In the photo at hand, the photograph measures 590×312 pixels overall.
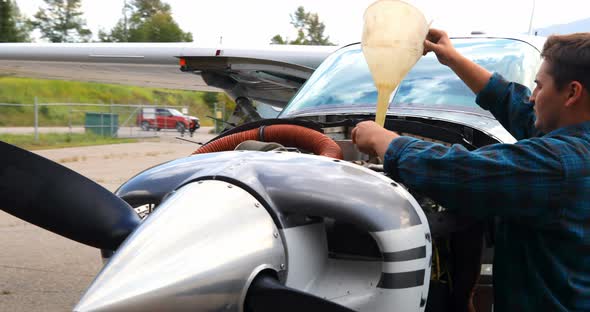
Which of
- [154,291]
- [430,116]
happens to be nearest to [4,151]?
[154,291]

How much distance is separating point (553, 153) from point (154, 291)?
1093 millimetres

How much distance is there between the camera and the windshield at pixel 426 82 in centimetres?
321

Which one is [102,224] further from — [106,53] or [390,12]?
[106,53]

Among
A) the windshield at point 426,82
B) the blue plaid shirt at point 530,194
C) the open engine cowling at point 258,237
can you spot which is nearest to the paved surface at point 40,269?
the windshield at point 426,82

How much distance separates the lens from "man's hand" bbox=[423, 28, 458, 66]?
2361 mm

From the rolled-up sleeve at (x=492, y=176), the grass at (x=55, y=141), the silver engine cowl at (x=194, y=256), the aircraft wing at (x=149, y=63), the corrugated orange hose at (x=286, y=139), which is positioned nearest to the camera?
the silver engine cowl at (x=194, y=256)

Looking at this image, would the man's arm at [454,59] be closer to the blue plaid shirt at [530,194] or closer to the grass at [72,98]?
the blue plaid shirt at [530,194]

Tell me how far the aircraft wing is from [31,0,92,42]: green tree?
6557 cm

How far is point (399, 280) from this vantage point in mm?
1658

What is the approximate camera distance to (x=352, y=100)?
3.34 m

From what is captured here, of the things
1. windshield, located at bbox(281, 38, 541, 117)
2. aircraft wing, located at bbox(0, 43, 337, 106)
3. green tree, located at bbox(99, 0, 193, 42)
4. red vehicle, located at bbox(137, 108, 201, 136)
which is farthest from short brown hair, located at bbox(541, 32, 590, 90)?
green tree, located at bbox(99, 0, 193, 42)

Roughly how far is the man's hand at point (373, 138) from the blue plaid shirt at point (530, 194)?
0.04 meters

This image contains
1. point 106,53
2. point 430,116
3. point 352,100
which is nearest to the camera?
point 430,116

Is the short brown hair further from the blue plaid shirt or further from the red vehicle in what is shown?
the red vehicle
